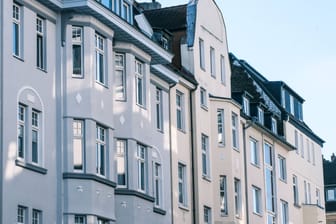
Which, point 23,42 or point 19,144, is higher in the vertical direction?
point 23,42

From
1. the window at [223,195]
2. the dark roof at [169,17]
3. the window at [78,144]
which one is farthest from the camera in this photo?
the window at [223,195]

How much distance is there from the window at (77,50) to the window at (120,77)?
339 cm

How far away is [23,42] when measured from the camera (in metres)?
39.4

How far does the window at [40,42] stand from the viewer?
133 ft

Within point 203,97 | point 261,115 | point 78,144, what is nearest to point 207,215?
point 203,97

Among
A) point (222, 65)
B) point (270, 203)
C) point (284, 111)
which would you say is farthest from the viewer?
point (284, 111)

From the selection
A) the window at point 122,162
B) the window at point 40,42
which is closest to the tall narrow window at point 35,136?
the window at point 40,42

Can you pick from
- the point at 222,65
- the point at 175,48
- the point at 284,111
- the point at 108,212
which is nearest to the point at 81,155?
the point at 108,212

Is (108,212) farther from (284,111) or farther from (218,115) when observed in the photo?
(284,111)

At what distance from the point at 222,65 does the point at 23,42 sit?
22011 mm

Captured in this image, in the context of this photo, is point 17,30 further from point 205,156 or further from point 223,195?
point 223,195

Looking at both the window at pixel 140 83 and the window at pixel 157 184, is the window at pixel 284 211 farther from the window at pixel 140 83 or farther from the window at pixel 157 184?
the window at pixel 140 83

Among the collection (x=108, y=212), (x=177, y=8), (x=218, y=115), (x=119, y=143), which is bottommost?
(x=108, y=212)

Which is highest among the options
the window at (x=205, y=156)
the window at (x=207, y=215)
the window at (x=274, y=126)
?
the window at (x=274, y=126)
